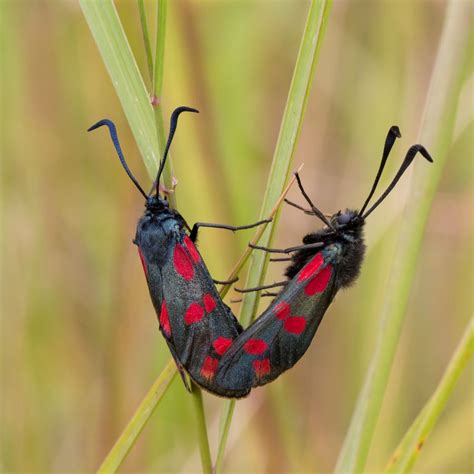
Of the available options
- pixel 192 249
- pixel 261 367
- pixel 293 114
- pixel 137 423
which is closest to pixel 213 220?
pixel 192 249

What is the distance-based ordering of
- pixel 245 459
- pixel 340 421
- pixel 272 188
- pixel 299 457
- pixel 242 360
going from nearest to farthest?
pixel 272 188 → pixel 242 360 → pixel 299 457 → pixel 245 459 → pixel 340 421

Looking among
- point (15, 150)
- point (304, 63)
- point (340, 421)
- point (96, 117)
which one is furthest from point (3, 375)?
point (304, 63)

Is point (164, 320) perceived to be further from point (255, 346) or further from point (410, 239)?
point (410, 239)

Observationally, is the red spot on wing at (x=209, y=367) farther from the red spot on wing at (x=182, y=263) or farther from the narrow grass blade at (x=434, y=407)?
the narrow grass blade at (x=434, y=407)

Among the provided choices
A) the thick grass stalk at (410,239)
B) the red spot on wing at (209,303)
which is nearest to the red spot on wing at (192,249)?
the red spot on wing at (209,303)

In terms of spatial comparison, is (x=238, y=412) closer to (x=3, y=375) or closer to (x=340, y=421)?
(x=340, y=421)

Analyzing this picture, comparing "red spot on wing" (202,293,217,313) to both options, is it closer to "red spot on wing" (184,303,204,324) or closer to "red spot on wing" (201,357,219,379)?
"red spot on wing" (184,303,204,324)
